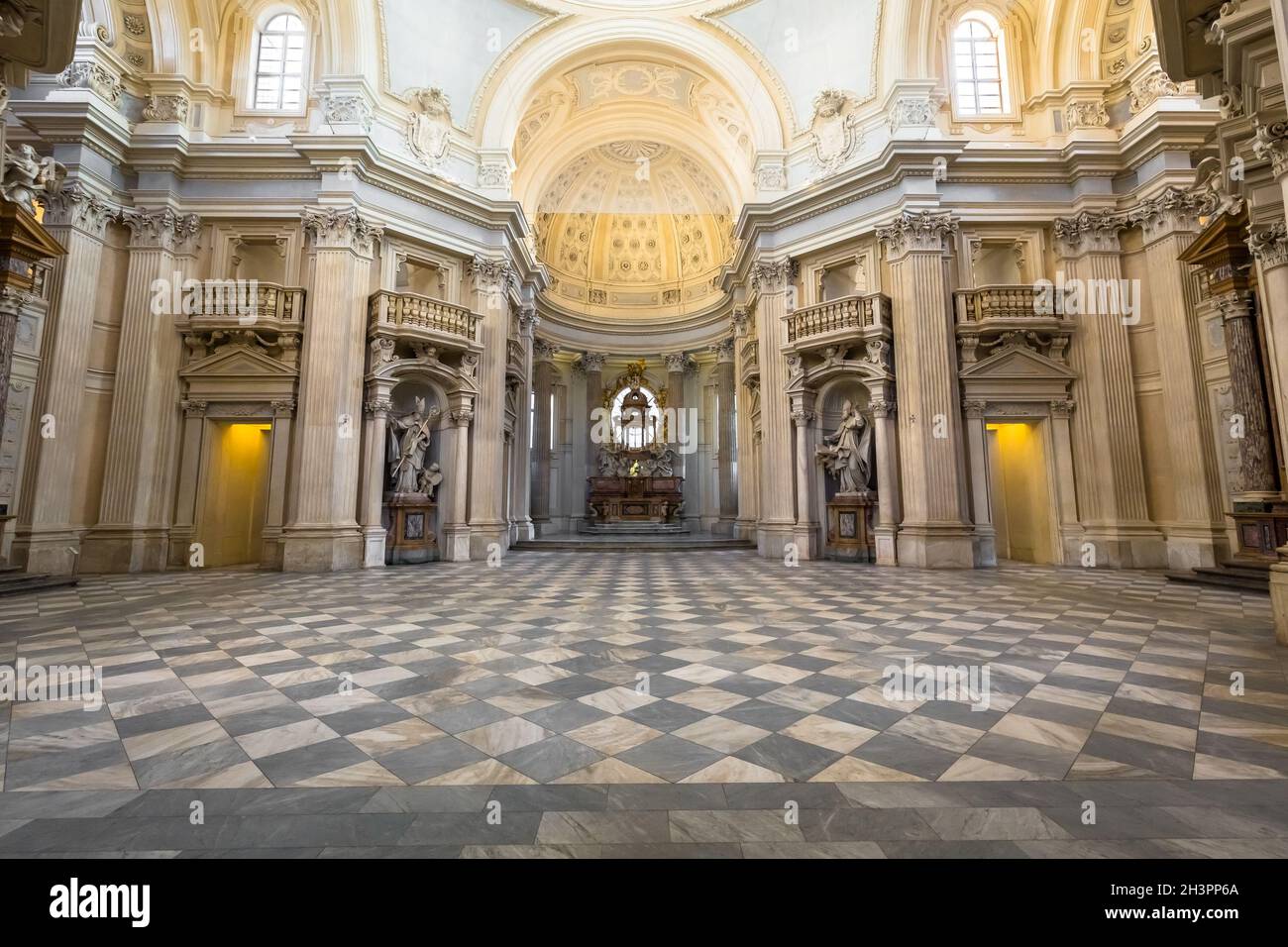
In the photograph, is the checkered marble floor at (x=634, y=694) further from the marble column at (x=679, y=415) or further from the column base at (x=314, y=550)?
the marble column at (x=679, y=415)

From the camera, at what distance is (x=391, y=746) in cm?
276

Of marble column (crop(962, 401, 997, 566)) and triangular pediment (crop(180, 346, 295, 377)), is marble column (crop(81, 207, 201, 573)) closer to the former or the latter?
triangular pediment (crop(180, 346, 295, 377))

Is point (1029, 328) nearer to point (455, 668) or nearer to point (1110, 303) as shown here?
point (1110, 303)

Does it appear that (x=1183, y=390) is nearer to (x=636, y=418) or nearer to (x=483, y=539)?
(x=483, y=539)

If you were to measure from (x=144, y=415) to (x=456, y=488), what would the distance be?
644cm

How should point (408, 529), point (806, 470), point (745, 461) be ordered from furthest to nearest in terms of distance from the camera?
point (745, 461)
point (806, 470)
point (408, 529)

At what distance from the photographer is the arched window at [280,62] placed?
13.1 m

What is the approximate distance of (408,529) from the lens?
1303 centimetres

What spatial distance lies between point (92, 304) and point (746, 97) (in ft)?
55.1

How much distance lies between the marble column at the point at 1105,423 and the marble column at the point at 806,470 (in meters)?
5.37

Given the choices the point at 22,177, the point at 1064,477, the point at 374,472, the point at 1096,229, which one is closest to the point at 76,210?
the point at 22,177

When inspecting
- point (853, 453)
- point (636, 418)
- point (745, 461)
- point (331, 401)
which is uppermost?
point (636, 418)

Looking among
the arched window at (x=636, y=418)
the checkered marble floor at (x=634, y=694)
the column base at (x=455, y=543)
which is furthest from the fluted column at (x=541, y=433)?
the checkered marble floor at (x=634, y=694)
